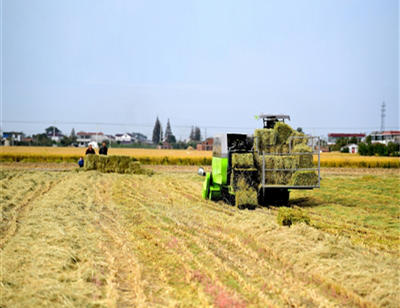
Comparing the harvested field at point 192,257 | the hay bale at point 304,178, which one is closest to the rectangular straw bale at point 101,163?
the harvested field at point 192,257

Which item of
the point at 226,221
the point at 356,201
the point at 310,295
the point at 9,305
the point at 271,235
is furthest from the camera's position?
the point at 356,201

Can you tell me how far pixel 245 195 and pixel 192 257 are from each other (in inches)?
226

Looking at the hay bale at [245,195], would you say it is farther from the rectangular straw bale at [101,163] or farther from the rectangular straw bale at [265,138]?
the rectangular straw bale at [101,163]

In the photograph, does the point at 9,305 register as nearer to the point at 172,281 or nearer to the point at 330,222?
the point at 172,281

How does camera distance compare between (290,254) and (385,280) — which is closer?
(385,280)

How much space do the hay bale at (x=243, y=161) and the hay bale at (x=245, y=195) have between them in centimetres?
44

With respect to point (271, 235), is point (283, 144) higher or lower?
higher

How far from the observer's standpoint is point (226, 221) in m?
10.2

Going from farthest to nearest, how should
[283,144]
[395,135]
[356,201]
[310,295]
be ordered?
[395,135]
[356,201]
[283,144]
[310,295]

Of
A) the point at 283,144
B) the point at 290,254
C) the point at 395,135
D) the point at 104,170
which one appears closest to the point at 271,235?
the point at 290,254

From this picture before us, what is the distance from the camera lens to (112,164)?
2481 cm

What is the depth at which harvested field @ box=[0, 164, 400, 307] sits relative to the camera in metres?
5.12

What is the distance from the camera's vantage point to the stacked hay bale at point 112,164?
24438 millimetres

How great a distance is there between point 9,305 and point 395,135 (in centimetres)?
9138
